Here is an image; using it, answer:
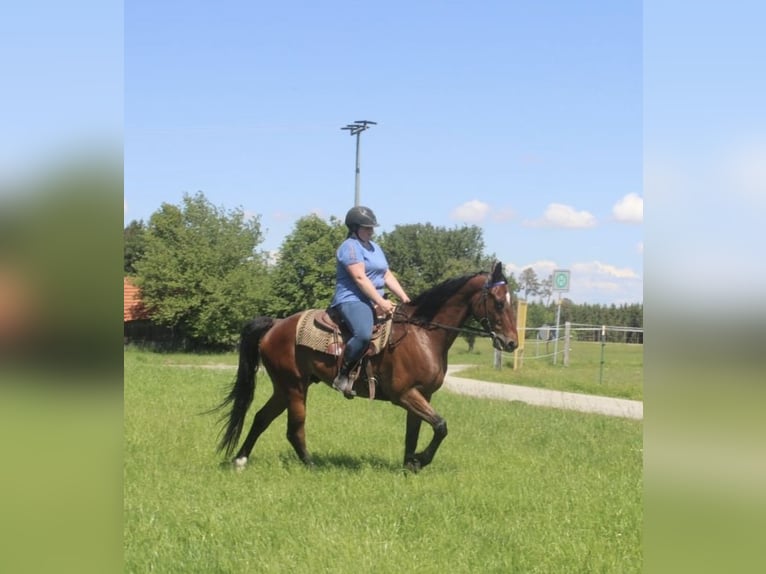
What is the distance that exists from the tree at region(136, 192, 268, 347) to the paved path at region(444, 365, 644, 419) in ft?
106

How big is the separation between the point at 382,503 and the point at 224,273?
162ft

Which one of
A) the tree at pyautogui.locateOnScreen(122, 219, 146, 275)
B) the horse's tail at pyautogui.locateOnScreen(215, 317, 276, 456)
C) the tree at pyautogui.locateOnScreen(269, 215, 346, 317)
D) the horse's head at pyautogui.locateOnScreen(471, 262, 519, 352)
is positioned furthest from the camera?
the tree at pyautogui.locateOnScreen(122, 219, 146, 275)

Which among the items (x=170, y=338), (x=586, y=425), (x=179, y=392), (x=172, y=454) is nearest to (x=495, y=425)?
(x=586, y=425)

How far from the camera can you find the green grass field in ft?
15.9

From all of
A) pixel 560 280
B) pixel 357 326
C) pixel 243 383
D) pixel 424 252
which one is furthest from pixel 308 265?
pixel 357 326

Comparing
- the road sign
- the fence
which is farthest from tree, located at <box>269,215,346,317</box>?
the road sign

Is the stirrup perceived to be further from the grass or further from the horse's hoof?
the grass

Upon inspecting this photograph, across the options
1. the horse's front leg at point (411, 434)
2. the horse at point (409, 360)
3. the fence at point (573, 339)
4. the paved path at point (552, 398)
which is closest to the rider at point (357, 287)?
the horse at point (409, 360)
